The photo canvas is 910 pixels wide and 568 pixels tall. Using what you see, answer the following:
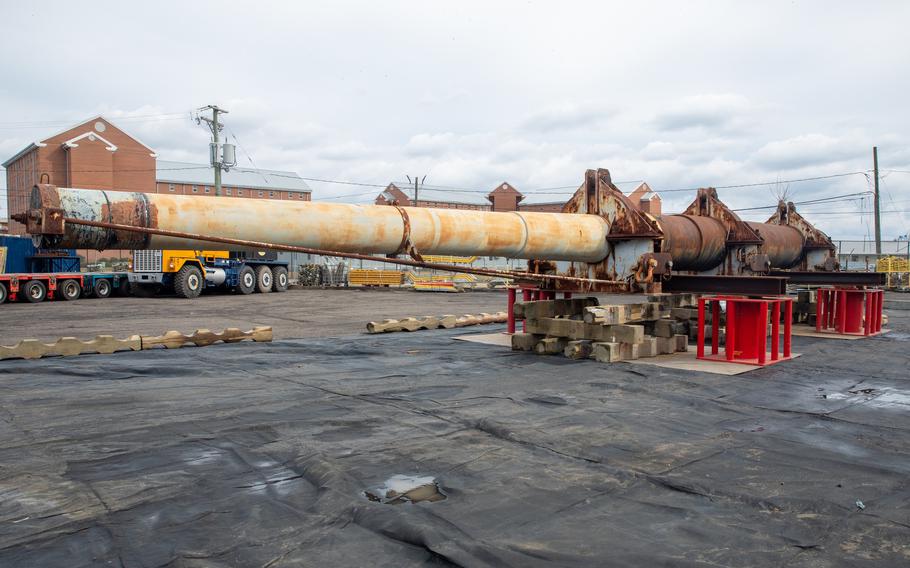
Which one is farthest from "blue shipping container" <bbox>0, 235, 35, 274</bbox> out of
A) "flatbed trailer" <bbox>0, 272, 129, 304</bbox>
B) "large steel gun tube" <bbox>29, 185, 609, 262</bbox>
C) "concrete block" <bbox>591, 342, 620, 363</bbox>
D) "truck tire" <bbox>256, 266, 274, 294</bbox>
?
"concrete block" <bbox>591, 342, 620, 363</bbox>

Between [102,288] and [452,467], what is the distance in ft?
81.5

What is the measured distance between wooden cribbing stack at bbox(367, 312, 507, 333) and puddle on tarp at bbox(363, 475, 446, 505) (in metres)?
7.77

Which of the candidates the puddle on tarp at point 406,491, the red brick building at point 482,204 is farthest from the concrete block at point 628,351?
the red brick building at point 482,204

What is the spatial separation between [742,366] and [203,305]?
17345mm

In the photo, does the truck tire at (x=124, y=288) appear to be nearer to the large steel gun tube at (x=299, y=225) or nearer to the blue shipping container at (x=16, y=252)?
the blue shipping container at (x=16, y=252)

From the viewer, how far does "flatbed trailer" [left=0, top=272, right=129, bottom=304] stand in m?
22.0

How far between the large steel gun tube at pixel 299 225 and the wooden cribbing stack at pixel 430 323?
14.7 feet

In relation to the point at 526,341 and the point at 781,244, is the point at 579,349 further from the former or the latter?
the point at 781,244

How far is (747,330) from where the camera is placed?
8867 mm

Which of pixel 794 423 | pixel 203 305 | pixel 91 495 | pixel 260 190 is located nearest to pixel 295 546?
pixel 91 495

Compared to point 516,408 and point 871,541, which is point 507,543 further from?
point 516,408

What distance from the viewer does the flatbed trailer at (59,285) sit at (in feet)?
72.3

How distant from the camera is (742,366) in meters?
8.20

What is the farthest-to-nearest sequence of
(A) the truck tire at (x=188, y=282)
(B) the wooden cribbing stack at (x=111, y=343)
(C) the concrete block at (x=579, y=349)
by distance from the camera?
1. (A) the truck tire at (x=188, y=282)
2. (C) the concrete block at (x=579, y=349)
3. (B) the wooden cribbing stack at (x=111, y=343)
